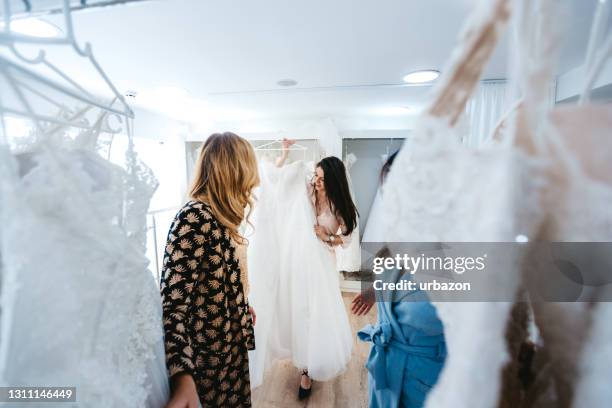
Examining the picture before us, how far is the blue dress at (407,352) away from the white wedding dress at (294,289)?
0.65m

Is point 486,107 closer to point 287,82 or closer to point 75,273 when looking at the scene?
point 287,82

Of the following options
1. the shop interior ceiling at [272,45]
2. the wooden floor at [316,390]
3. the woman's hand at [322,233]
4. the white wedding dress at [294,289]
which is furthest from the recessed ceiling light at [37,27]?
the wooden floor at [316,390]

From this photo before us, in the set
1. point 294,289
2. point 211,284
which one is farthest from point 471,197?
point 294,289

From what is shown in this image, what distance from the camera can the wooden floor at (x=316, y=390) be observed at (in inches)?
59.2

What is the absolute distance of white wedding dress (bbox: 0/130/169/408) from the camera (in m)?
0.28

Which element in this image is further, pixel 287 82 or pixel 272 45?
pixel 287 82

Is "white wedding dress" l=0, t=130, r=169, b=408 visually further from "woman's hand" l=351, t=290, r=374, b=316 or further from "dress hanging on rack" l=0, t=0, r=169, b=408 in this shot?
"woman's hand" l=351, t=290, r=374, b=316

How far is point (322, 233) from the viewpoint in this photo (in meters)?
1.63

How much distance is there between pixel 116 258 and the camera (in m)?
0.37

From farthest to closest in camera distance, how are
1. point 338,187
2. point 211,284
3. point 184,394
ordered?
1. point 338,187
2. point 211,284
3. point 184,394

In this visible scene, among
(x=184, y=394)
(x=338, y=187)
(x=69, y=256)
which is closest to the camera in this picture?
(x=69, y=256)

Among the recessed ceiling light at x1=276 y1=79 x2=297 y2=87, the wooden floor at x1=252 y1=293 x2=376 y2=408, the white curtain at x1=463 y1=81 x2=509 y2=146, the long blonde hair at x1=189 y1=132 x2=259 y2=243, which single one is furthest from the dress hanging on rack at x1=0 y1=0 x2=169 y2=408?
the white curtain at x1=463 y1=81 x2=509 y2=146

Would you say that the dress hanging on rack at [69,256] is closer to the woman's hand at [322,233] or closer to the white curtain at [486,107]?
the woman's hand at [322,233]

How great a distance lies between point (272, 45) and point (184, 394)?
47.2 inches
